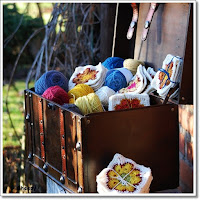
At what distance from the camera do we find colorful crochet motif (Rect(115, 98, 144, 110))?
211 centimetres

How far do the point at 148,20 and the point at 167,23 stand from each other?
10cm

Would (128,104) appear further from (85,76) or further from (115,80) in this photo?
(85,76)

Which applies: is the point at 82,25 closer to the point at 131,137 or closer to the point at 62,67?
the point at 62,67

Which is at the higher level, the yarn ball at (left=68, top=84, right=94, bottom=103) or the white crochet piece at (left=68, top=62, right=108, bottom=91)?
the white crochet piece at (left=68, top=62, right=108, bottom=91)

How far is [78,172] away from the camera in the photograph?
199cm

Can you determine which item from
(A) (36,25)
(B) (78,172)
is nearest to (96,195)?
(B) (78,172)

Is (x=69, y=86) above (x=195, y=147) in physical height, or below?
above

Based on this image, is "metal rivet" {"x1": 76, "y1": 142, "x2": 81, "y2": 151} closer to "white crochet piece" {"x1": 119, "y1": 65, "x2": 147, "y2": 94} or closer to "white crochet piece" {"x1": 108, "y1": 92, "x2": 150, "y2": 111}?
"white crochet piece" {"x1": 108, "y1": 92, "x2": 150, "y2": 111}

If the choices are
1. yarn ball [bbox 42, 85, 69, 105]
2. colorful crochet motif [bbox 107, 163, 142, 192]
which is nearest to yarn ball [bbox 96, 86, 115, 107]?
yarn ball [bbox 42, 85, 69, 105]

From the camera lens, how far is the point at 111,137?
76.9 inches

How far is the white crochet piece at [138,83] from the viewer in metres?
2.23

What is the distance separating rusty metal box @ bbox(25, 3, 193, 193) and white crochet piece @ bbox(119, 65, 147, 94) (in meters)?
0.08

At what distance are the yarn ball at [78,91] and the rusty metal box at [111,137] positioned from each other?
0.45 ft

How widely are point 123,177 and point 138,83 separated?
0.54 meters
